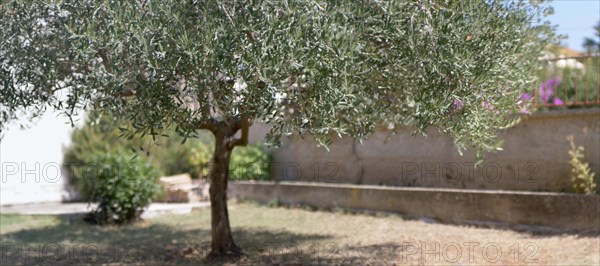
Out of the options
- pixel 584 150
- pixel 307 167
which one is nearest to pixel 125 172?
pixel 307 167

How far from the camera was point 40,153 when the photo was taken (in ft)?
42.8

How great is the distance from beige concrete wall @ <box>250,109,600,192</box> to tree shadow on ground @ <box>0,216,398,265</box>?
1760 millimetres

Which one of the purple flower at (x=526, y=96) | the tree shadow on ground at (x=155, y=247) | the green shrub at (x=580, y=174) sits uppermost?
the purple flower at (x=526, y=96)

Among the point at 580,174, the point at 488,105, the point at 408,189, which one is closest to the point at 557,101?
the point at 580,174

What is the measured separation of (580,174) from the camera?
9.24 m

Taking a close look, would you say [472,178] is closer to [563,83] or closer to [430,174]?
[430,174]

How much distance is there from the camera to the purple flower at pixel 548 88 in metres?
10.3

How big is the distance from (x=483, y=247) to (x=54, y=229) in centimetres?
663

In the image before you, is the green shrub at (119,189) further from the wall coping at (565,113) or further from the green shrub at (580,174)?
the green shrub at (580,174)

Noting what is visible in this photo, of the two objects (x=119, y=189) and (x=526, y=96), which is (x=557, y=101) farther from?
(x=119, y=189)

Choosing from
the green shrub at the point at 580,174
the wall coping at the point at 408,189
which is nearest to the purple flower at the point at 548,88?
the green shrub at the point at 580,174

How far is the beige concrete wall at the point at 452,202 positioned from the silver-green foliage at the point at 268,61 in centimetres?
284

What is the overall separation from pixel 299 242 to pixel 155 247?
6.77 ft

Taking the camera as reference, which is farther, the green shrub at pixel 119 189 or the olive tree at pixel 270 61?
the green shrub at pixel 119 189
